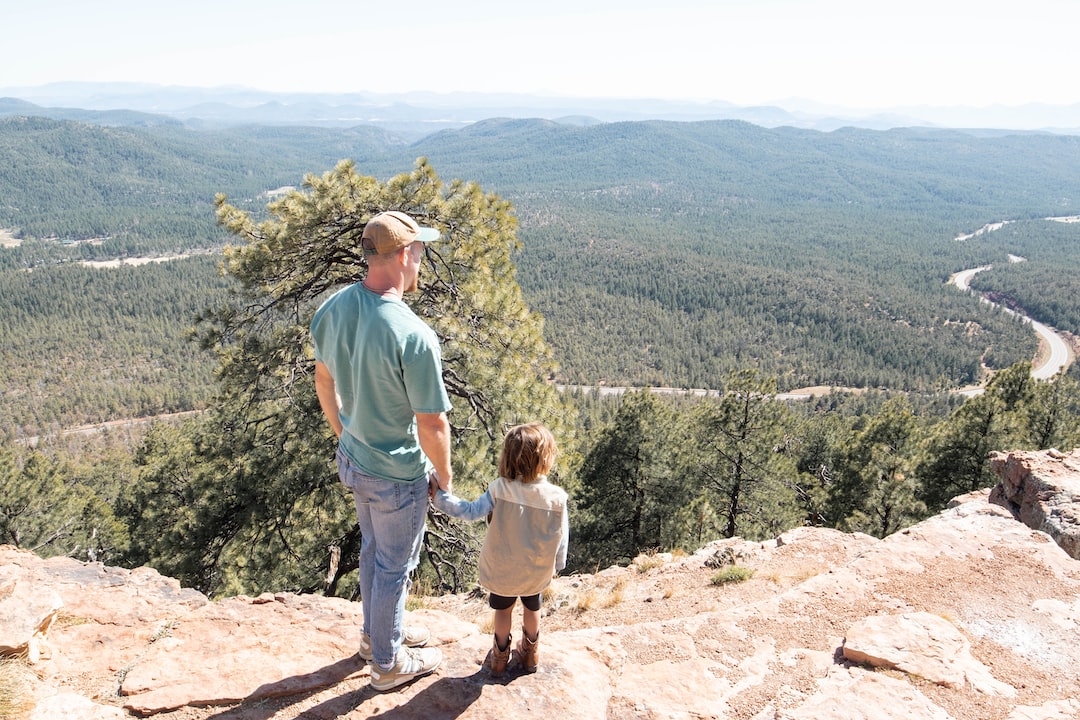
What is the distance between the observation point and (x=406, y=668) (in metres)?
3.46

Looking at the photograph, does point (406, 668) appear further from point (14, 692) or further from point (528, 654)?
point (14, 692)

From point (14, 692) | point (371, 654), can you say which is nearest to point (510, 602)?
point (371, 654)

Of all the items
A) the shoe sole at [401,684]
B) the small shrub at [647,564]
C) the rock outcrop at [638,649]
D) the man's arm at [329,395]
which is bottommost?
the small shrub at [647,564]

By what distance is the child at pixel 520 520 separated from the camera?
10.5ft

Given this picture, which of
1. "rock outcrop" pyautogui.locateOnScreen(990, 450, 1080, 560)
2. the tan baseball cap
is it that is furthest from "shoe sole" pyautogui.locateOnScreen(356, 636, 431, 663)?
"rock outcrop" pyautogui.locateOnScreen(990, 450, 1080, 560)

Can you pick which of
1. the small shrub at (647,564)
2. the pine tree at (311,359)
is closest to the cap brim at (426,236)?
the pine tree at (311,359)

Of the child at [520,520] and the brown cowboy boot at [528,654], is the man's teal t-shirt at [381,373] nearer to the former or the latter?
the child at [520,520]

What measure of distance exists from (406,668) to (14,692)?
6.46 feet

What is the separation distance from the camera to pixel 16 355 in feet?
355

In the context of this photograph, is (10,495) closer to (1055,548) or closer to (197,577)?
(197,577)

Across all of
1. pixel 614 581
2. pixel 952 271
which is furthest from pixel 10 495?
pixel 952 271

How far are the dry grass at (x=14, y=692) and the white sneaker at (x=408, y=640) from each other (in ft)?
5.39

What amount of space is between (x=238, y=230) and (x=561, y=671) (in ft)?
20.0

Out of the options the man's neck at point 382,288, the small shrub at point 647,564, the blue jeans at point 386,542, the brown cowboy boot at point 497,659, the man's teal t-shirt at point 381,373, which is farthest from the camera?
the small shrub at point 647,564
